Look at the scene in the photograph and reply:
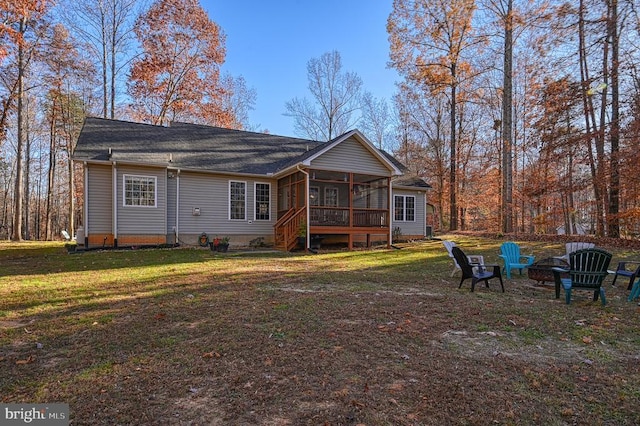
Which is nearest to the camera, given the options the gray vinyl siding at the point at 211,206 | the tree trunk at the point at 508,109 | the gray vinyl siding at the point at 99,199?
the gray vinyl siding at the point at 99,199

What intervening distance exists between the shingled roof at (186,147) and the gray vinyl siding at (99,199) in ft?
2.04

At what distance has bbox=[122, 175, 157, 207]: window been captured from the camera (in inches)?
485

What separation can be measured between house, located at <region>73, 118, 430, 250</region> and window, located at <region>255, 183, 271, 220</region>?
43 millimetres

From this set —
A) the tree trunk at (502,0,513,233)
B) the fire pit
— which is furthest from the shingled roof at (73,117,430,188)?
the fire pit

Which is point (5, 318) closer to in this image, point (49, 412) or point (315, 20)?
point (49, 412)

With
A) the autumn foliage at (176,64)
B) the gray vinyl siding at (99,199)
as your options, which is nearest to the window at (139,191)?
the gray vinyl siding at (99,199)

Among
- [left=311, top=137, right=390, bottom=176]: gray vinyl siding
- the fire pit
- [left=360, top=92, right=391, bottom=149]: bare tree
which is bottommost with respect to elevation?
the fire pit

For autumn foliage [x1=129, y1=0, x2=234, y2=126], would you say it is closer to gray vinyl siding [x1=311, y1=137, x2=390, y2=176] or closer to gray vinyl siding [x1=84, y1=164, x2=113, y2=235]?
gray vinyl siding [x1=84, y1=164, x2=113, y2=235]

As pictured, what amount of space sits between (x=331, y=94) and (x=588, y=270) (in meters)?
29.2

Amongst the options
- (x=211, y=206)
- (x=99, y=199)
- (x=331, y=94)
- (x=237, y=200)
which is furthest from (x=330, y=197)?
(x=331, y=94)

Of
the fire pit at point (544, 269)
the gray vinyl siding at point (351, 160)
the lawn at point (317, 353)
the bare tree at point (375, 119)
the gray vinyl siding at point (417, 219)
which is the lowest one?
the lawn at point (317, 353)

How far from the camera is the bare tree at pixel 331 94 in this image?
105 ft

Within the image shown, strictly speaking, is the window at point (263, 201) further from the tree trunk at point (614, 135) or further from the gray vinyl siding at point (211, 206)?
the tree trunk at point (614, 135)

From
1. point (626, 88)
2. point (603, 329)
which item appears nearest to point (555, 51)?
point (626, 88)
